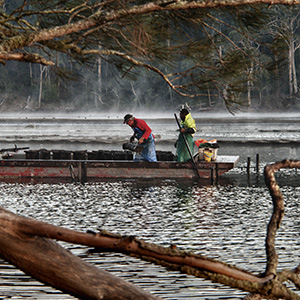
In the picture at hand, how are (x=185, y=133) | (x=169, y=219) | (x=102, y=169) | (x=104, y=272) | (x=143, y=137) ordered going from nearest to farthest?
(x=104, y=272), (x=169, y=219), (x=143, y=137), (x=185, y=133), (x=102, y=169)

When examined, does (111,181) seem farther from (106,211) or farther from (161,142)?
(161,142)

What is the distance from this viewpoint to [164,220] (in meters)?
13.5

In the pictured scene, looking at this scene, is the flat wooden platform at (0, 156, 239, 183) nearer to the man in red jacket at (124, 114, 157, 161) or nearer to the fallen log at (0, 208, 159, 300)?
the man in red jacket at (124, 114, 157, 161)

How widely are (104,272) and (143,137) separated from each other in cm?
1505

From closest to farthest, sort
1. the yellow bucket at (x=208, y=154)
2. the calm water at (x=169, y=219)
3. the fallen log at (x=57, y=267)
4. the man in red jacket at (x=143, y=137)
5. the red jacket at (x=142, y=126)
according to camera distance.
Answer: the fallen log at (x=57, y=267)
the calm water at (x=169, y=219)
the man in red jacket at (x=143, y=137)
the red jacket at (x=142, y=126)
the yellow bucket at (x=208, y=154)

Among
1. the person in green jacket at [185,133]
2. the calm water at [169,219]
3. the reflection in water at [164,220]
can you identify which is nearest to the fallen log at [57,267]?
the calm water at [169,219]

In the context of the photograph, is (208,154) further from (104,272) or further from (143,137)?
(104,272)

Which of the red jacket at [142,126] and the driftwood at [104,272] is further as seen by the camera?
the red jacket at [142,126]

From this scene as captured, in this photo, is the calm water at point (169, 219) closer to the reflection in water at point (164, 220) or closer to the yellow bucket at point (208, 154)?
the reflection in water at point (164, 220)

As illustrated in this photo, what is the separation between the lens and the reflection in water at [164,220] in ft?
26.5

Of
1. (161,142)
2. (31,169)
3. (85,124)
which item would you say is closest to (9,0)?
(85,124)

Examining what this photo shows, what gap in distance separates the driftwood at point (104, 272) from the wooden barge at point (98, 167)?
55.6 feet

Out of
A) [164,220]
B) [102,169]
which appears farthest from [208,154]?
[164,220]

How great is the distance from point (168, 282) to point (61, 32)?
13.5 feet
